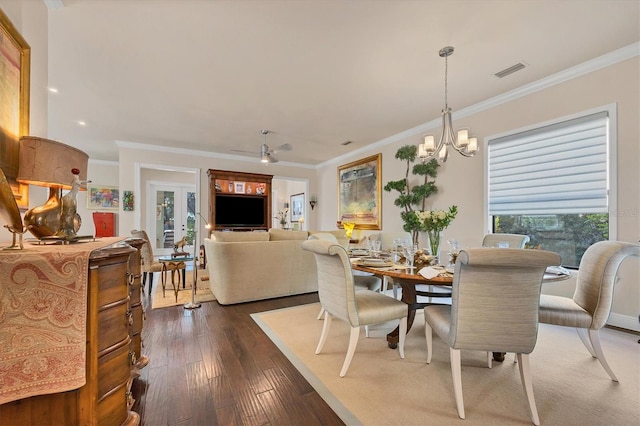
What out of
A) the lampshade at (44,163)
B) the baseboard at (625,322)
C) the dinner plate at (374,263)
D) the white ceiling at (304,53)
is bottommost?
the baseboard at (625,322)

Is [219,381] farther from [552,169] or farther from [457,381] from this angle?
[552,169]

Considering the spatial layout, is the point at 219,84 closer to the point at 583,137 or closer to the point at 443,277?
the point at 443,277

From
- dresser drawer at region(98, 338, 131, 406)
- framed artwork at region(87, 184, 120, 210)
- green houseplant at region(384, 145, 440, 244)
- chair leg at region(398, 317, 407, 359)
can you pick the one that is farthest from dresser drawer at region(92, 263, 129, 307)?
framed artwork at region(87, 184, 120, 210)

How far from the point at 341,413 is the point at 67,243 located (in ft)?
5.71

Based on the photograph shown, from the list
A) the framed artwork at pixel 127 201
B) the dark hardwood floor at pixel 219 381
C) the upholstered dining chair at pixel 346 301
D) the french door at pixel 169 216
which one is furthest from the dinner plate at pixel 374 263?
the french door at pixel 169 216

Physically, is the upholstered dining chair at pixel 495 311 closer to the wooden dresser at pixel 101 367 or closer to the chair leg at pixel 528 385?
the chair leg at pixel 528 385

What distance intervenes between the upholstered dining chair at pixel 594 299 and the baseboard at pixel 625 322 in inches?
49.6

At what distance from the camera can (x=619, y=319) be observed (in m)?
2.67

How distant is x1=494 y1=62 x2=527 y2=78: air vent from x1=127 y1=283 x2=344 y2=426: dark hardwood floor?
12.5ft

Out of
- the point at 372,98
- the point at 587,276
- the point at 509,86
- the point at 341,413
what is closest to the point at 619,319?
the point at 587,276

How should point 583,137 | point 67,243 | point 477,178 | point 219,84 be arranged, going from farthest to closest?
1. point 477,178
2. point 219,84
3. point 583,137
4. point 67,243

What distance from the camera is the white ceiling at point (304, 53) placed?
210 cm

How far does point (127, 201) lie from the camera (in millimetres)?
5652

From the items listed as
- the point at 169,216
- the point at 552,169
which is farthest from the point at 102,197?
the point at 552,169
